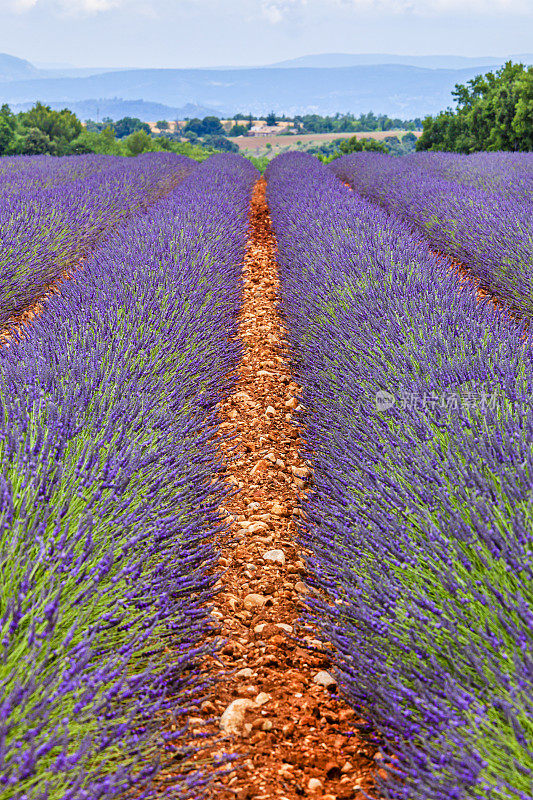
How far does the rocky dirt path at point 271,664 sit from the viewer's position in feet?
4.09

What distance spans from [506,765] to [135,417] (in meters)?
1.46

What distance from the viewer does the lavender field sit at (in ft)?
3.26

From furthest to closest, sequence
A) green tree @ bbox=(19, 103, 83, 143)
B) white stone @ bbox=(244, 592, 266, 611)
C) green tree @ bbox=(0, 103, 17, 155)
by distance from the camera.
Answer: green tree @ bbox=(19, 103, 83, 143) < green tree @ bbox=(0, 103, 17, 155) < white stone @ bbox=(244, 592, 266, 611)

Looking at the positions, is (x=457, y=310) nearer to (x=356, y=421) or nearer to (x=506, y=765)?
(x=356, y=421)

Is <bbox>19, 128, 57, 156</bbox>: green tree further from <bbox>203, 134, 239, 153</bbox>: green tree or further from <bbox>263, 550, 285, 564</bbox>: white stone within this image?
<bbox>203, 134, 239, 153</bbox>: green tree

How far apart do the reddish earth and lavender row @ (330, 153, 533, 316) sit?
2.49 m

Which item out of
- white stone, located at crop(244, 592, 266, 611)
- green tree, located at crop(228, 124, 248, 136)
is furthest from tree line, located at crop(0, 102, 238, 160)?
green tree, located at crop(228, 124, 248, 136)

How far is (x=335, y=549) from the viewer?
1.74 m

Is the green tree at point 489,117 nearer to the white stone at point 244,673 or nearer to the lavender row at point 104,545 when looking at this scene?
the lavender row at point 104,545

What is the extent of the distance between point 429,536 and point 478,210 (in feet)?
17.5

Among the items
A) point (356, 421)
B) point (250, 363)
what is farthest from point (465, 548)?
point (250, 363)

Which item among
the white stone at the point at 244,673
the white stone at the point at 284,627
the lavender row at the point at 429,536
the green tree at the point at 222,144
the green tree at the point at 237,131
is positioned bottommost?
the white stone at the point at 244,673

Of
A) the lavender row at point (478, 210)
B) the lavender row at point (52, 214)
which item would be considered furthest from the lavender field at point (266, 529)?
the lavender row at point (52, 214)

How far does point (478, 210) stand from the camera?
5695mm
